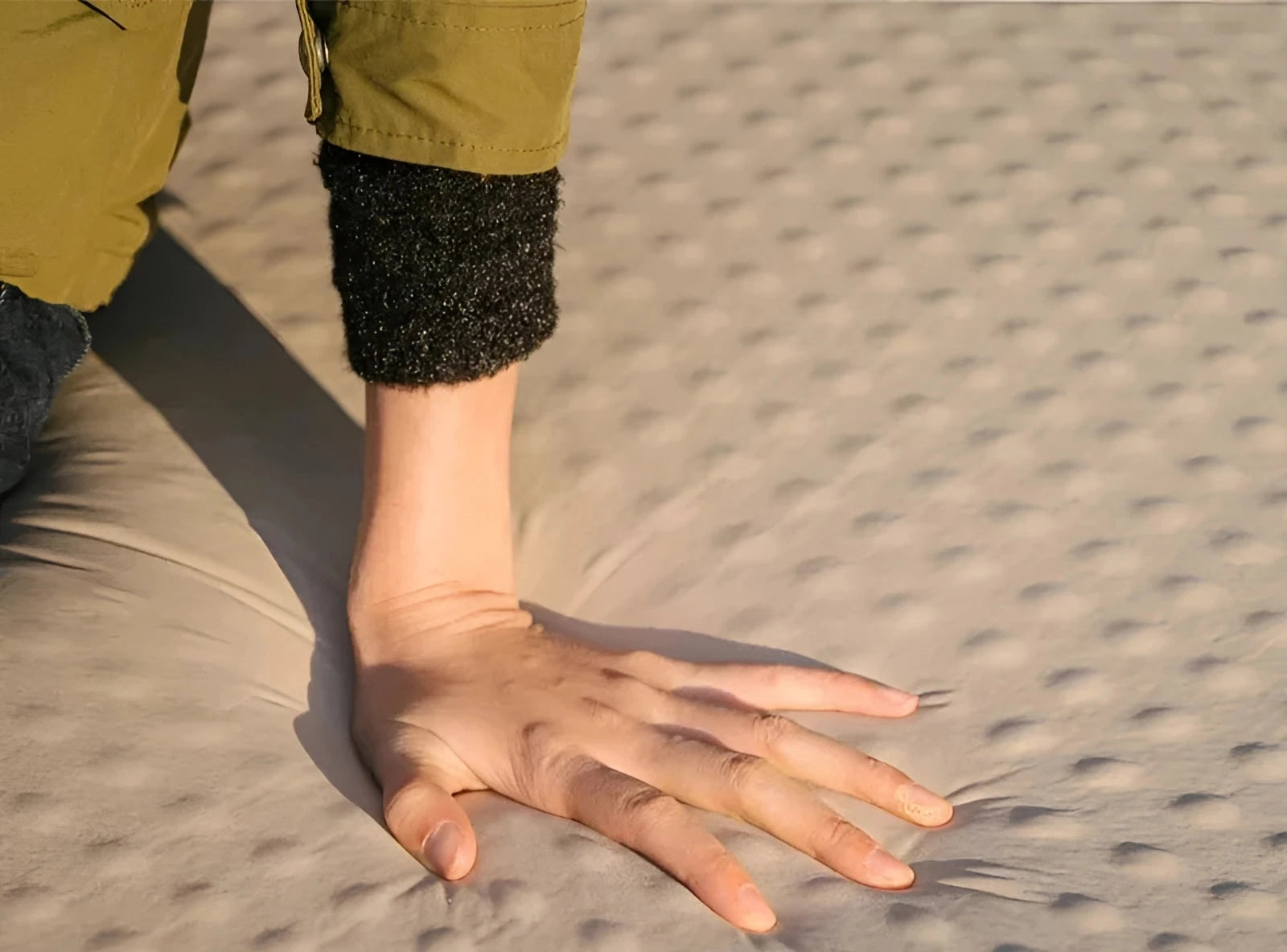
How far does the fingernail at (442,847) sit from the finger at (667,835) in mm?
63

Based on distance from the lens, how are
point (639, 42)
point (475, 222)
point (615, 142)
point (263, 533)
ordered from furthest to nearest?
point (639, 42) → point (615, 142) → point (263, 533) → point (475, 222)

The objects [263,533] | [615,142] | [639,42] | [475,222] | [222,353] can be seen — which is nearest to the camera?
[475,222]

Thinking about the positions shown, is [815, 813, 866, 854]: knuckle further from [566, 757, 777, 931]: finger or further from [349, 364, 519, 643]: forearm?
[349, 364, 519, 643]: forearm

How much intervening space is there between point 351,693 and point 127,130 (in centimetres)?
36

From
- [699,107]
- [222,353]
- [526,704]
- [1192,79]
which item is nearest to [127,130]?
[222,353]

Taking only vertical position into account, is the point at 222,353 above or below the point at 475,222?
below

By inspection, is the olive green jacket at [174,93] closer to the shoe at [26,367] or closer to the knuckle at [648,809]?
the shoe at [26,367]

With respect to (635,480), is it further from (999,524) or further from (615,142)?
(615,142)

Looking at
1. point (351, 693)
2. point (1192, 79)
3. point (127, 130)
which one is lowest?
point (351, 693)

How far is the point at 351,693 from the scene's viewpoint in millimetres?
813

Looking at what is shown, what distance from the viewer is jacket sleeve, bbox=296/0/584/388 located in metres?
0.69

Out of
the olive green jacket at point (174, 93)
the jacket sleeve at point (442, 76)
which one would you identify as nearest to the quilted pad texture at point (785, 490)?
the olive green jacket at point (174, 93)

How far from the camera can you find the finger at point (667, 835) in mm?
669

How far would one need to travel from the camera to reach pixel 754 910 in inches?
26.2
